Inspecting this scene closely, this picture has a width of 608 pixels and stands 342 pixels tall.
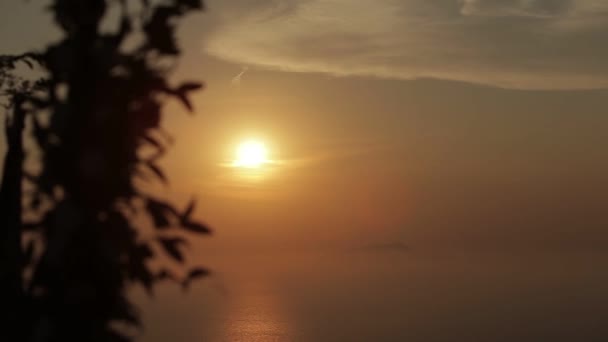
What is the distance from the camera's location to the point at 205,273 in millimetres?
5902

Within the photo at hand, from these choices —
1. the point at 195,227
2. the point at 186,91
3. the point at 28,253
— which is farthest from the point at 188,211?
the point at 28,253

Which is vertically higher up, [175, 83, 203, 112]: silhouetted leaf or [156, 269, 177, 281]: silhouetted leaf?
[175, 83, 203, 112]: silhouetted leaf

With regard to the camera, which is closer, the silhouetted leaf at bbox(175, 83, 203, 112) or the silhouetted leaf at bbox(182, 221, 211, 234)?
the silhouetted leaf at bbox(182, 221, 211, 234)

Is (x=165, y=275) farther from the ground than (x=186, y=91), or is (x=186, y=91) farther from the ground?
(x=186, y=91)

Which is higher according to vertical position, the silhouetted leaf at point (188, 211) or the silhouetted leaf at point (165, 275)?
the silhouetted leaf at point (188, 211)

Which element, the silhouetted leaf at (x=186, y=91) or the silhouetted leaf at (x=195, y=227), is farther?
the silhouetted leaf at (x=186, y=91)

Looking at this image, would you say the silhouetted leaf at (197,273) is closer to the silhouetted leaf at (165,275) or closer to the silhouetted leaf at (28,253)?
the silhouetted leaf at (165,275)

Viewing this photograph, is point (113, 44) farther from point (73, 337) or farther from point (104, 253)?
point (73, 337)

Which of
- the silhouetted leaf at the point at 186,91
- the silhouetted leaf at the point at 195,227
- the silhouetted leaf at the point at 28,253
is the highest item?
the silhouetted leaf at the point at 186,91

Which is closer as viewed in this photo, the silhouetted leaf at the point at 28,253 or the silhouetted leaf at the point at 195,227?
the silhouetted leaf at the point at 195,227

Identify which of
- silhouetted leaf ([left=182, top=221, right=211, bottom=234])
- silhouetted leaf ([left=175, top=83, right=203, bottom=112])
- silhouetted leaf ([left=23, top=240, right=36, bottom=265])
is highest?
silhouetted leaf ([left=175, top=83, right=203, bottom=112])

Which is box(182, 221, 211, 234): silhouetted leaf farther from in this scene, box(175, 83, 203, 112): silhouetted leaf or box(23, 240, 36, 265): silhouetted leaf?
box(23, 240, 36, 265): silhouetted leaf

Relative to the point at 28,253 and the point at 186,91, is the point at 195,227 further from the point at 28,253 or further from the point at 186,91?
the point at 28,253

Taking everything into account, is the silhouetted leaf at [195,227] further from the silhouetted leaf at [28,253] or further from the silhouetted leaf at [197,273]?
the silhouetted leaf at [28,253]
